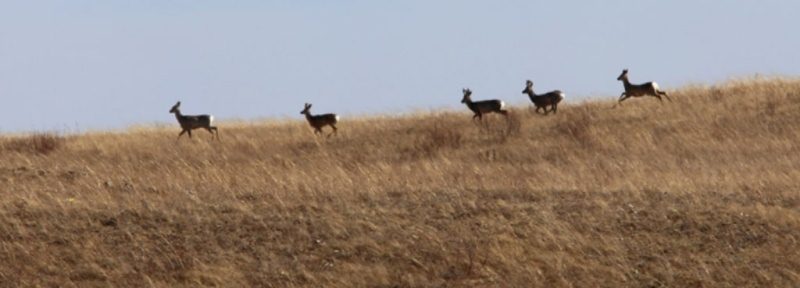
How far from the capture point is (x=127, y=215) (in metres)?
15.1

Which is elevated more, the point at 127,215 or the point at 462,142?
the point at 127,215

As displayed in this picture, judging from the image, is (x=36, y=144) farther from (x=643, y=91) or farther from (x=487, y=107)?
(x=643, y=91)

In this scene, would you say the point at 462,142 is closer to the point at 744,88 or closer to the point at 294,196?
the point at 744,88

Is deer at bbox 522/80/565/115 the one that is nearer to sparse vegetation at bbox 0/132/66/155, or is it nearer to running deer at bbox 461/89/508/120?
running deer at bbox 461/89/508/120

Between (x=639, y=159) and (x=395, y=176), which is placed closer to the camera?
(x=395, y=176)

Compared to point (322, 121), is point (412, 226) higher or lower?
higher

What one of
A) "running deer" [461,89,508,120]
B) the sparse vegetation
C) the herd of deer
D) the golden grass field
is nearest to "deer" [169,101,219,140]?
the herd of deer

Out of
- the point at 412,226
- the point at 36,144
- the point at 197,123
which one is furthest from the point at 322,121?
the point at 412,226

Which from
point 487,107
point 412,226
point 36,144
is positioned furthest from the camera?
point 487,107

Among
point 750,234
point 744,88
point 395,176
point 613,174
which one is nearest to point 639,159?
point 613,174

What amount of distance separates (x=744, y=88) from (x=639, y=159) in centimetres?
754

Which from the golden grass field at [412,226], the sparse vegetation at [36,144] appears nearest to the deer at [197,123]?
the sparse vegetation at [36,144]

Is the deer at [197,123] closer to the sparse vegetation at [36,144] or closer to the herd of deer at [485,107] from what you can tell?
the herd of deer at [485,107]

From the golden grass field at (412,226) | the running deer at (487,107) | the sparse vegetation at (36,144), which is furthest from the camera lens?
the running deer at (487,107)
